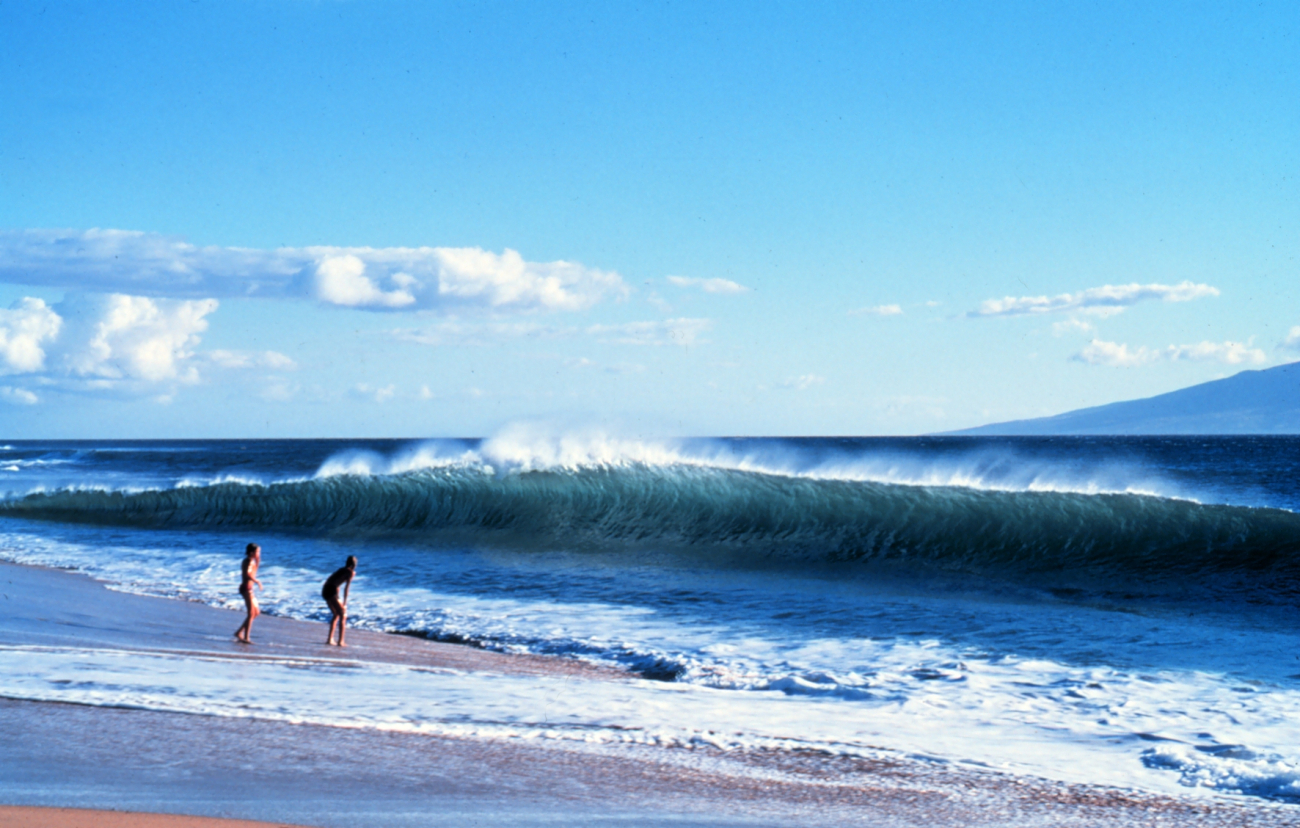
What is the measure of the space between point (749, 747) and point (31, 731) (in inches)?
154

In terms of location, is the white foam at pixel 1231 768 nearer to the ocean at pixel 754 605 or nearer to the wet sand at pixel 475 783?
the ocean at pixel 754 605

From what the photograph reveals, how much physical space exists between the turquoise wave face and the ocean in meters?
0.08

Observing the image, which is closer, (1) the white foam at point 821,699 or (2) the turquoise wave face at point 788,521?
(1) the white foam at point 821,699

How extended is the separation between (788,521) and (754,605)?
7.47 m

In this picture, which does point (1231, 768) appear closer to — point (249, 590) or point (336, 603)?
point (336, 603)

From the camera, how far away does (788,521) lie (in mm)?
18172

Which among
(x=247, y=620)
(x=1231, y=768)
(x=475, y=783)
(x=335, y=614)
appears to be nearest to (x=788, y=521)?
(x=335, y=614)

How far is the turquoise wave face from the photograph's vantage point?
45.1 feet

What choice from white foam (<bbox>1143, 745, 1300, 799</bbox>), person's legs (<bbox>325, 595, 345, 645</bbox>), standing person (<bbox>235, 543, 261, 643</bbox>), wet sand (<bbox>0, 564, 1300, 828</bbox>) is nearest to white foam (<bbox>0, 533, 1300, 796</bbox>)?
white foam (<bbox>1143, 745, 1300, 799</bbox>)

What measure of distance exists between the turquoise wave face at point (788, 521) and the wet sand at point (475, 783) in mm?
8719

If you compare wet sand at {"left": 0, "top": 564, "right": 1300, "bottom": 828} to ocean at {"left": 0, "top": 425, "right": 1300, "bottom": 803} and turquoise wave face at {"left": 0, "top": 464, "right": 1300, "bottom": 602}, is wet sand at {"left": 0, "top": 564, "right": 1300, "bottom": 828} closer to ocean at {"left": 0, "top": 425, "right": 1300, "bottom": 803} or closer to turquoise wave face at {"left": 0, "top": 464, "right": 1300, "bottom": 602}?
ocean at {"left": 0, "top": 425, "right": 1300, "bottom": 803}

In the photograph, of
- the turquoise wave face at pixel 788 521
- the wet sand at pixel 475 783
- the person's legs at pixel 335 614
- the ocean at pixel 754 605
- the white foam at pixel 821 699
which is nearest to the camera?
the wet sand at pixel 475 783

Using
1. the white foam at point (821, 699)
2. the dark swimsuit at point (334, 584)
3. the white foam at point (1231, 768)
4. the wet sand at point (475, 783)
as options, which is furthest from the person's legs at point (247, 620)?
the white foam at point (1231, 768)

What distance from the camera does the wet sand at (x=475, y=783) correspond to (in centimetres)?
409
